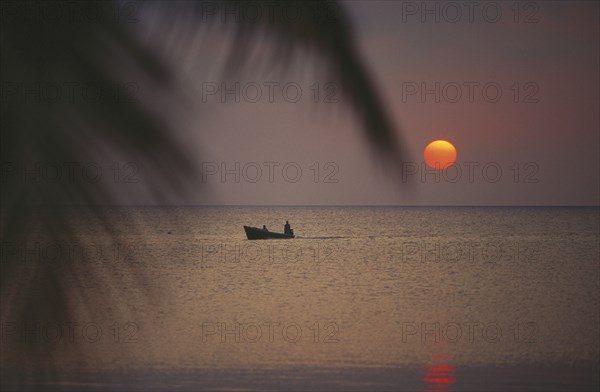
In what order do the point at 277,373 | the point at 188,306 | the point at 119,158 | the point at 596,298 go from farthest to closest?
the point at 596,298 < the point at 188,306 < the point at 277,373 < the point at 119,158

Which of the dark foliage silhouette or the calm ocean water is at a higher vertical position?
the dark foliage silhouette

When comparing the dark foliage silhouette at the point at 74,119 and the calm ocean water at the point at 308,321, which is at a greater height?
the dark foliage silhouette at the point at 74,119

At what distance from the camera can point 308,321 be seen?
23562mm

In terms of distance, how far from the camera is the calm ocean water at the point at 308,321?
3.76ft

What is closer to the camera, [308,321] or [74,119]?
[74,119]

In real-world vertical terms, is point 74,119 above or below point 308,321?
above

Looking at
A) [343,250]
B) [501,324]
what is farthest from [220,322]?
[343,250]

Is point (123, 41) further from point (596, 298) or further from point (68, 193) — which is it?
point (596, 298)

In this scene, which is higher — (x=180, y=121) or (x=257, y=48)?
(x=257, y=48)

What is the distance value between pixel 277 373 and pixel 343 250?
144 feet

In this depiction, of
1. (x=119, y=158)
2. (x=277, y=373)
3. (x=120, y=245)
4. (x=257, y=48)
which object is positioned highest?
(x=257, y=48)

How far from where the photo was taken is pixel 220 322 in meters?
23.2

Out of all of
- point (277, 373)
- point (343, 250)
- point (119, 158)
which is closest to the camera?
point (119, 158)

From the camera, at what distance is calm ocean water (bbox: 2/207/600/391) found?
1.14m
